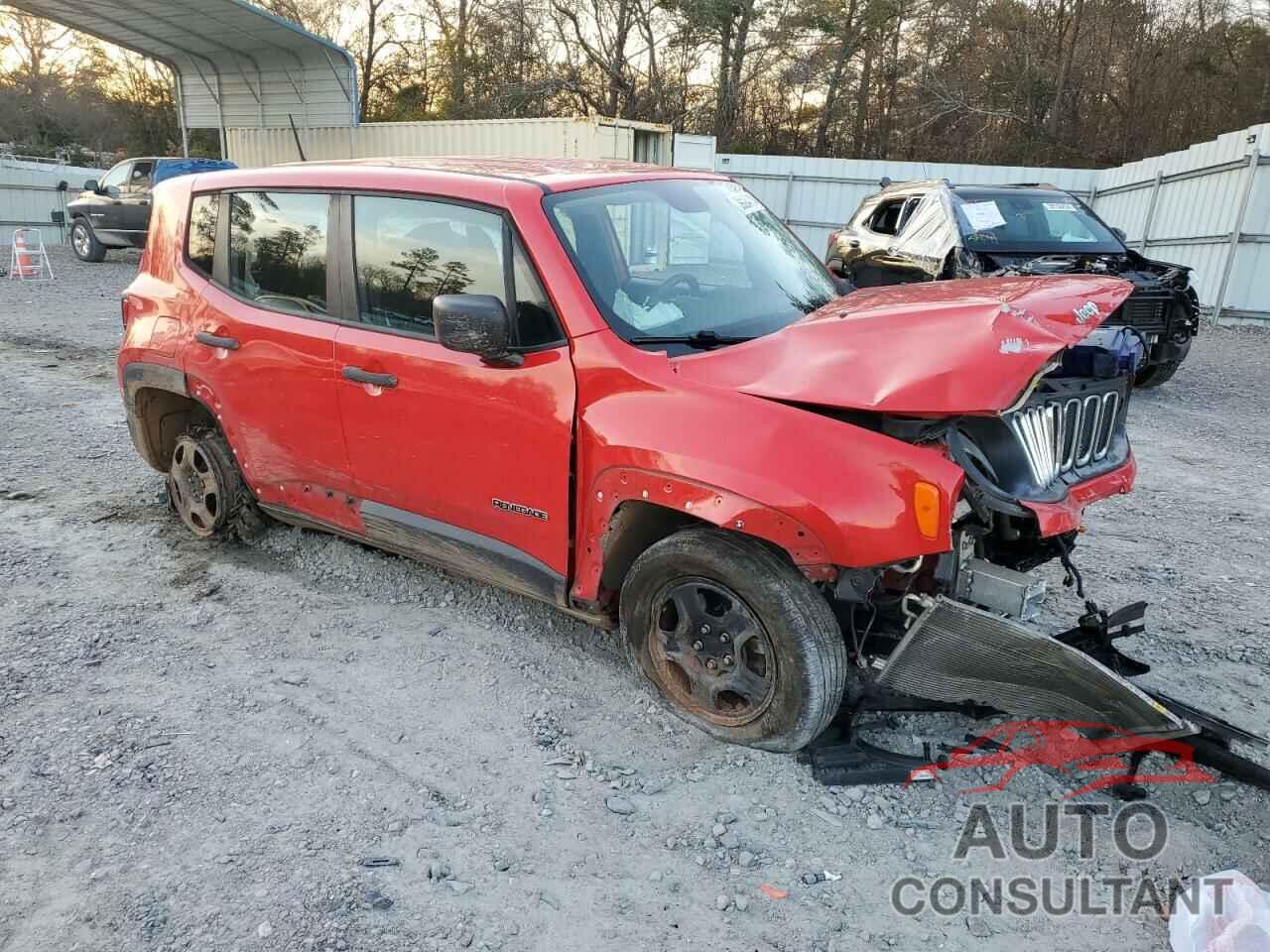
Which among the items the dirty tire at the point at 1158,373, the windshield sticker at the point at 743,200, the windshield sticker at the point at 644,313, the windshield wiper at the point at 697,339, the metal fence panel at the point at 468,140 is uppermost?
the metal fence panel at the point at 468,140

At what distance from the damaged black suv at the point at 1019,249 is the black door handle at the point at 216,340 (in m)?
6.53

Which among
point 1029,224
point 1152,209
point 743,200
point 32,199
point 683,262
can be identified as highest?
point 1152,209

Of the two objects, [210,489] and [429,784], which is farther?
[210,489]

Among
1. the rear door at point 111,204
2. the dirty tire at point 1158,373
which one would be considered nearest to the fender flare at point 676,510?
the dirty tire at point 1158,373

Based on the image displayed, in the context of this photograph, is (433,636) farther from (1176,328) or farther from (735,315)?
(1176,328)

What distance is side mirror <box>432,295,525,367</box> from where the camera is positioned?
2965mm

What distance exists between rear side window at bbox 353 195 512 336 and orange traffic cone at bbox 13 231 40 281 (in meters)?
15.9

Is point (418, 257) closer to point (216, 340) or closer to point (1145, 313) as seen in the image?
point (216, 340)

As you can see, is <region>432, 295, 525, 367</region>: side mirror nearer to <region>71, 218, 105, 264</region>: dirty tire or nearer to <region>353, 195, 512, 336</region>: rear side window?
<region>353, 195, 512, 336</region>: rear side window

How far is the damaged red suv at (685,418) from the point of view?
2.65m

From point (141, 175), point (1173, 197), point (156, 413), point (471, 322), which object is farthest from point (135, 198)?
point (1173, 197)

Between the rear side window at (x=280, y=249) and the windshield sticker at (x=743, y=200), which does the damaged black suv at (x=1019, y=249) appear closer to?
the windshield sticker at (x=743, y=200)

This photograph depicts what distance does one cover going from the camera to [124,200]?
18.4 metres

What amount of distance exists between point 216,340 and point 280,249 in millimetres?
562
